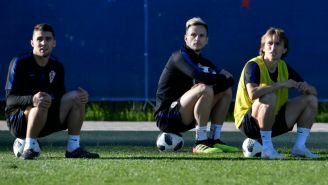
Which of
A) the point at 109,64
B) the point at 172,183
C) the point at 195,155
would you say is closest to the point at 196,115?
the point at 195,155

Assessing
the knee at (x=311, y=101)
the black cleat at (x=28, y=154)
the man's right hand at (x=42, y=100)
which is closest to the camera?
the man's right hand at (x=42, y=100)

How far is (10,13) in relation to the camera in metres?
13.5

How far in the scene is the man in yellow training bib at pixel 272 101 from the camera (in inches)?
343

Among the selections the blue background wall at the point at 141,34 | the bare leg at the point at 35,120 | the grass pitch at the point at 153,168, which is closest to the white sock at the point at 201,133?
the grass pitch at the point at 153,168

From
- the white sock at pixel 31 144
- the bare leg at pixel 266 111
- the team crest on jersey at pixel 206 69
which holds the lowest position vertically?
the white sock at pixel 31 144

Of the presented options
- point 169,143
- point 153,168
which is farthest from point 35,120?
point 169,143

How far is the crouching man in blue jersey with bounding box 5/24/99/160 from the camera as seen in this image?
8617 millimetres

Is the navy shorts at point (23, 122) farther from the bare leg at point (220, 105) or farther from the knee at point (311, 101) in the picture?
the knee at point (311, 101)

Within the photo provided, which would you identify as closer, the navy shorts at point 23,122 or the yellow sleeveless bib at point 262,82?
the navy shorts at point 23,122

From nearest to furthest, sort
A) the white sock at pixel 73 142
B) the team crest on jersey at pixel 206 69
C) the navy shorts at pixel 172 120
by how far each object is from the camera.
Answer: the white sock at pixel 73 142 → the team crest on jersey at pixel 206 69 → the navy shorts at pixel 172 120

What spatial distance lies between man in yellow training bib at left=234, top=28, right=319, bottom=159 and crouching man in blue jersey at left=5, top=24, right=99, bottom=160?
138 cm

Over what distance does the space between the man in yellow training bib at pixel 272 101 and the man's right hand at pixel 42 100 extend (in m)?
1.68

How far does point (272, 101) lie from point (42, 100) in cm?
187

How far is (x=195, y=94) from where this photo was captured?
30.9 feet
